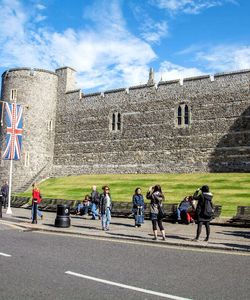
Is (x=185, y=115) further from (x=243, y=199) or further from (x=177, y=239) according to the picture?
(x=177, y=239)

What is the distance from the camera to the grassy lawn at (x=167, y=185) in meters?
23.0

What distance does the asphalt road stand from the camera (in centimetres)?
618

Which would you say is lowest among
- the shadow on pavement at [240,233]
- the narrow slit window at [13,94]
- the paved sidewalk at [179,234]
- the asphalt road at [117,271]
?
the asphalt road at [117,271]

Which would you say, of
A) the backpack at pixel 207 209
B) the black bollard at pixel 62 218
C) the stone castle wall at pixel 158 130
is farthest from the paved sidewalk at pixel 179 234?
the stone castle wall at pixel 158 130

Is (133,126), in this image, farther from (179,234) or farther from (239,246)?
(239,246)

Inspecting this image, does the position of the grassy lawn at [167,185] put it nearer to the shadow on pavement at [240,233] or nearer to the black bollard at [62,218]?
the shadow on pavement at [240,233]

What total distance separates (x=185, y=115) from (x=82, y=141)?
37.6ft

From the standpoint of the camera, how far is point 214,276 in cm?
734

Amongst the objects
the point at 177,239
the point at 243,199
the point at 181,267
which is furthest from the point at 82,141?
the point at 181,267

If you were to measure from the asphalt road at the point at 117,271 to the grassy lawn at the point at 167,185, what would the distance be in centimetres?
989

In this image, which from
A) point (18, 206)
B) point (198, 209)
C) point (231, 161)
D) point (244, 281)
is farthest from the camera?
point (231, 161)

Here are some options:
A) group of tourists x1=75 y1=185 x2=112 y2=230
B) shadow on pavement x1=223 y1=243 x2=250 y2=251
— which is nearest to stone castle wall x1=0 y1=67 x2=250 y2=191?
group of tourists x1=75 y1=185 x2=112 y2=230

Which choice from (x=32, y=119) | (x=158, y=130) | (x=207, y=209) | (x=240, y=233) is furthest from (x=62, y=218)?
(x=32, y=119)

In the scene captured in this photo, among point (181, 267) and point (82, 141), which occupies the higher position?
point (82, 141)
